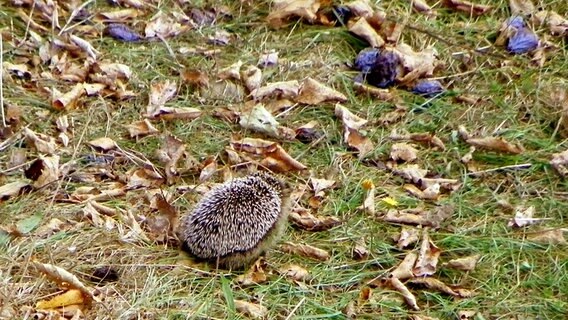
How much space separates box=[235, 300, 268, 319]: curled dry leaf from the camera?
3.42m

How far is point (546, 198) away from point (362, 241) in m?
0.98

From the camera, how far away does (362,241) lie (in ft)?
12.5

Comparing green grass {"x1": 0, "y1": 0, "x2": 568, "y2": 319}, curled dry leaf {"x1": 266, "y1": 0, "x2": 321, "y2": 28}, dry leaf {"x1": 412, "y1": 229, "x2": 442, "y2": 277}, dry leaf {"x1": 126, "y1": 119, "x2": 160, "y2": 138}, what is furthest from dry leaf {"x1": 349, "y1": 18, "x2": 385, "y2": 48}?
dry leaf {"x1": 412, "y1": 229, "x2": 442, "y2": 277}

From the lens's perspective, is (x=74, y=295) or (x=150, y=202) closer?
(x=74, y=295)

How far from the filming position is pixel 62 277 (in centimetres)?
343

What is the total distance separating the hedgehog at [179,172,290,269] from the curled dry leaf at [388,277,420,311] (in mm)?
531

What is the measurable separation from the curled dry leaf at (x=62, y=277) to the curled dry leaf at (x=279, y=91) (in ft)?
5.55

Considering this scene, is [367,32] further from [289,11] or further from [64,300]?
[64,300]

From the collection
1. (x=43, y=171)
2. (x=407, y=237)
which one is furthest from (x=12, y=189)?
(x=407, y=237)

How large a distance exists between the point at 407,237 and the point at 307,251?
454 mm

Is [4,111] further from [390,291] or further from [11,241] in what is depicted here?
[390,291]

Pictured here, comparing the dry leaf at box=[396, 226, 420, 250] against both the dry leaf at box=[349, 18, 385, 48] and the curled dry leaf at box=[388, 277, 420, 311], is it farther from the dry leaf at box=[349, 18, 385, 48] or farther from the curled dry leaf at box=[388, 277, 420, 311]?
the dry leaf at box=[349, 18, 385, 48]

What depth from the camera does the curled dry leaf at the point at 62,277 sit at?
340 cm

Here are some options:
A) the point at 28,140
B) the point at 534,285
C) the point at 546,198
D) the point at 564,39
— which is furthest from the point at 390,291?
the point at 564,39
